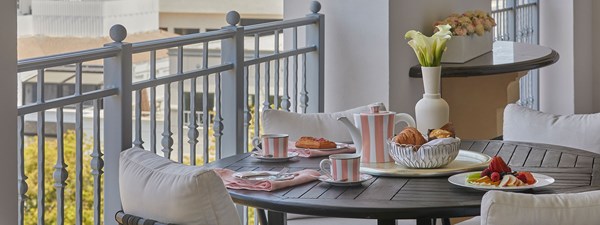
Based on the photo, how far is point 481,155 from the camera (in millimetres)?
2701

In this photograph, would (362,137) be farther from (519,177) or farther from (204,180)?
(204,180)

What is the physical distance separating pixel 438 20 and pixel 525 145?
175 cm

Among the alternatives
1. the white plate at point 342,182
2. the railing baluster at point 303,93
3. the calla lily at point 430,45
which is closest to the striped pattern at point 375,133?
the white plate at point 342,182

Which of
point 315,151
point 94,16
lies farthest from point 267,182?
point 94,16

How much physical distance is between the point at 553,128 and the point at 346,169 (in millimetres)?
1079

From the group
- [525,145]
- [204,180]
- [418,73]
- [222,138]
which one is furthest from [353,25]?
[204,180]

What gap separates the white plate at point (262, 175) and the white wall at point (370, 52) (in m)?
1.79

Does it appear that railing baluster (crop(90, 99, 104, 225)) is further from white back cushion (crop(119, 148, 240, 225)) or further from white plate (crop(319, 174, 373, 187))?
white plate (crop(319, 174, 373, 187))

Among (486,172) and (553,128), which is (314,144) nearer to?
(486,172)

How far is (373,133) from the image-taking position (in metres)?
2.60

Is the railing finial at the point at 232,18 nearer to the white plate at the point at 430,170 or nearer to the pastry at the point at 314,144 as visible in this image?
the pastry at the point at 314,144

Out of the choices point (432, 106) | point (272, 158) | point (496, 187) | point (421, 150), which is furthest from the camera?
point (432, 106)

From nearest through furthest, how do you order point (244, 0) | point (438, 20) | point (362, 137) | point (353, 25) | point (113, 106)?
point (362, 137) < point (113, 106) < point (353, 25) < point (438, 20) < point (244, 0)

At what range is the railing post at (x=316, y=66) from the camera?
4215 mm
